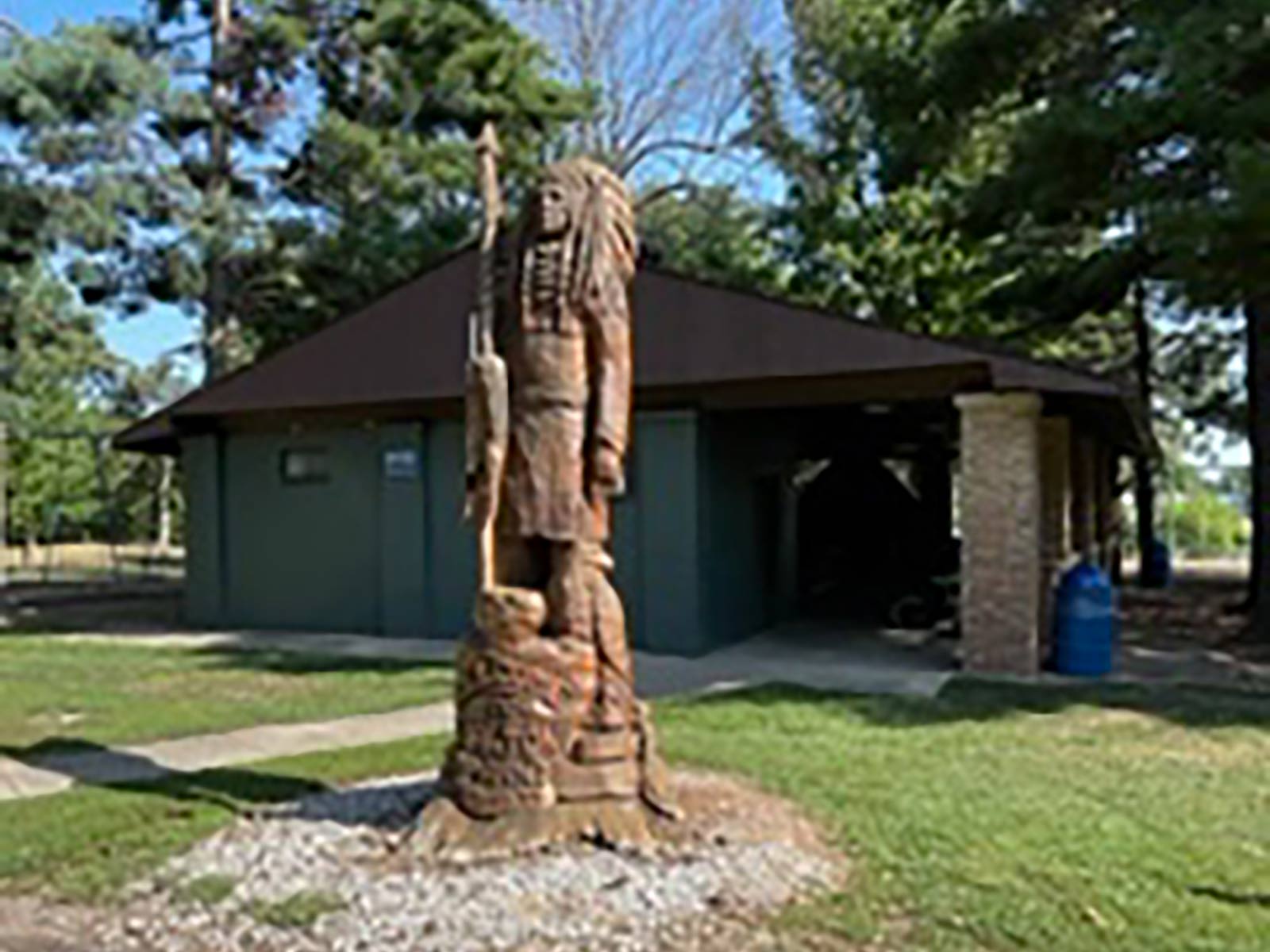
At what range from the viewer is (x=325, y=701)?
9.25m

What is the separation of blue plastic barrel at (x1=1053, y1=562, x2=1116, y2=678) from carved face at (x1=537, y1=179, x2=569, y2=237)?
6940 millimetres

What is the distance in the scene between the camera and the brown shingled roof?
10430mm

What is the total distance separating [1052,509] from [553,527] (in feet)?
26.9

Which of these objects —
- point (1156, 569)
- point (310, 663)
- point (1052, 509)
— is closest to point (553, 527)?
point (310, 663)

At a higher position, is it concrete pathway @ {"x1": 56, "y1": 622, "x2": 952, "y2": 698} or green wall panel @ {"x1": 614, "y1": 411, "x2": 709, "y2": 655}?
green wall panel @ {"x1": 614, "y1": 411, "x2": 709, "y2": 655}

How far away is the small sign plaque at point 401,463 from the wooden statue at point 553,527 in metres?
8.38

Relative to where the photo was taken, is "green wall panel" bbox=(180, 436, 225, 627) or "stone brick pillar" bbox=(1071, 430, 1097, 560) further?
"green wall panel" bbox=(180, 436, 225, 627)

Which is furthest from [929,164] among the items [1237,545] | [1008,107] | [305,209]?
[1237,545]

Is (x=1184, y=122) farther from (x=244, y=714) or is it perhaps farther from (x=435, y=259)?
(x=435, y=259)

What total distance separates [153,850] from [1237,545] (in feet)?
90.3

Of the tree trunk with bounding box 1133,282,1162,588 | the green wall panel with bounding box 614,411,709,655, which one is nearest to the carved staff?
the green wall panel with bounding box 614,411,709,655

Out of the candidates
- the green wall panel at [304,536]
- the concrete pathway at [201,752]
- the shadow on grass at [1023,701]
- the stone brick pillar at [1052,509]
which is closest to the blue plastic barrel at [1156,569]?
the stone brick pillar at [1052,509]

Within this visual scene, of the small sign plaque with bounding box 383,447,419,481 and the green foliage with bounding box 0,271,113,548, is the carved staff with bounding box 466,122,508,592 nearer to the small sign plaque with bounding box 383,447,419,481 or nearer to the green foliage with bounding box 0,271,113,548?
the small sign plaque with bounding box 383,447,419,481

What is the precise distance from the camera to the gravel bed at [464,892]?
4125 mm
